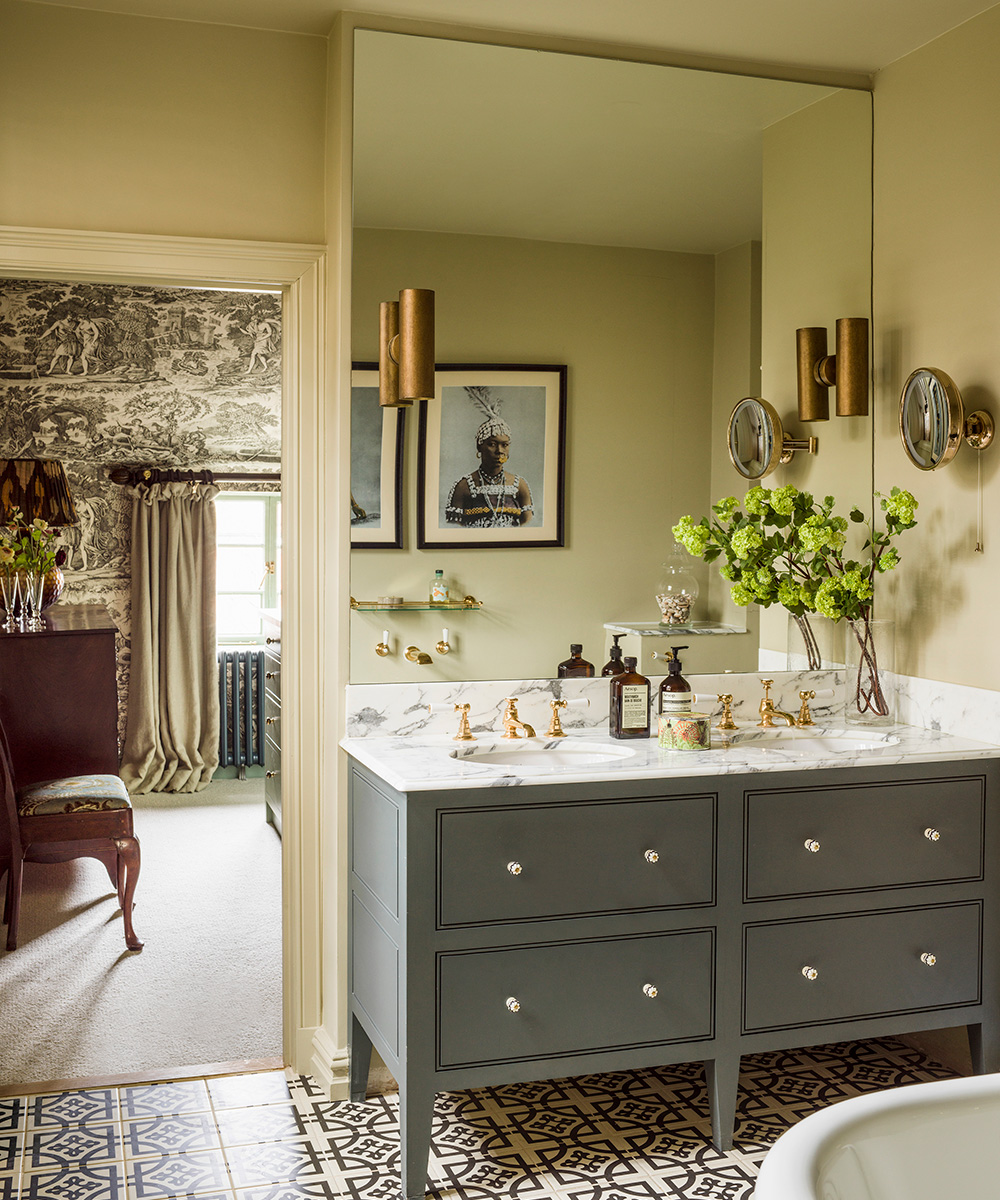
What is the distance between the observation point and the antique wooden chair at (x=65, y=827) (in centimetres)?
395

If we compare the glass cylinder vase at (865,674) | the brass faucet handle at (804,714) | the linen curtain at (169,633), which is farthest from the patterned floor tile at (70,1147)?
the linen curtain at (169,633)

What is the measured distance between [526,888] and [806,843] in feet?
2.21

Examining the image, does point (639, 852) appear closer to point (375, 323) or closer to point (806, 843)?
point (806, 843)

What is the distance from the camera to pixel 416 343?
9.12 feet

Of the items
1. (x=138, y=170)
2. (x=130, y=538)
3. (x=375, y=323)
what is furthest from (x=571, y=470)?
(x=130, y=538)

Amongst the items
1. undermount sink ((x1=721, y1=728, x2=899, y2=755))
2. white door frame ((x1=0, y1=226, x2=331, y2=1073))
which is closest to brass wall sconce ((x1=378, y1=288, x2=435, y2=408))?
white door frame ((x1=0, y1=226, x2=331, y2=1073))

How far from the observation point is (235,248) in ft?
9.34

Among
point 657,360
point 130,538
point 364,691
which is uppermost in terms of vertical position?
point 657,360

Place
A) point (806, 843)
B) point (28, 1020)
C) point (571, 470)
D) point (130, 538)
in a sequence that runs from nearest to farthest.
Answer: point (806, 843)
point (571, 470)
point (28, 1020)
point (130, 538)

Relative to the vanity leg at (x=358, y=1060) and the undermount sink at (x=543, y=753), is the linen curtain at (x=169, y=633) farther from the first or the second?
the undermount sink at (x=543, y=753)

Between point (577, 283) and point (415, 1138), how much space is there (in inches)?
82.3

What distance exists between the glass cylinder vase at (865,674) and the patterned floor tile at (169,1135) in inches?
75.1

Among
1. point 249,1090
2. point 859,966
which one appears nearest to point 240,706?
point 249,1090

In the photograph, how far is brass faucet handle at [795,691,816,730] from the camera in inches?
121
